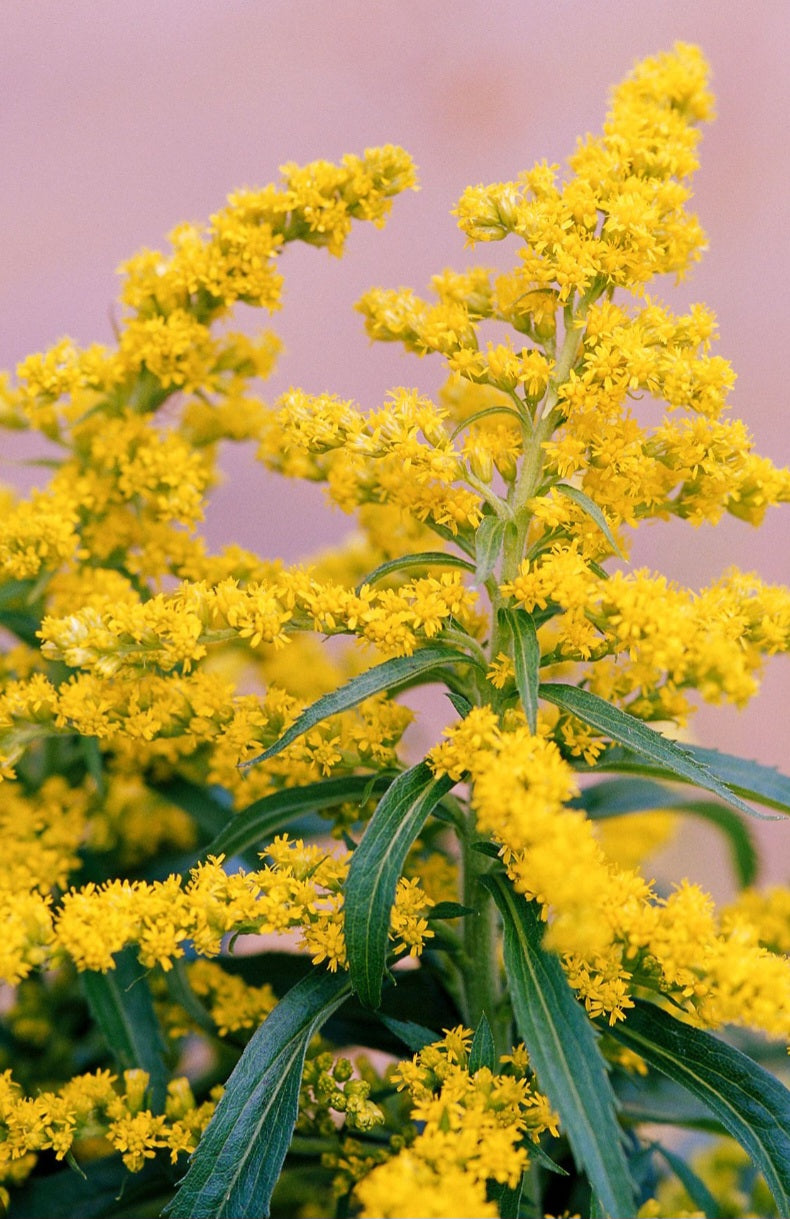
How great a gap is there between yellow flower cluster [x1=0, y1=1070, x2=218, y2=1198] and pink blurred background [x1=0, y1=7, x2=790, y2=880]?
6.12 ft

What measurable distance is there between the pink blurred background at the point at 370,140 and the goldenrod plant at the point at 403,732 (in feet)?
4.80

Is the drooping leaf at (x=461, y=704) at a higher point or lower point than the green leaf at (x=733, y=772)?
lower

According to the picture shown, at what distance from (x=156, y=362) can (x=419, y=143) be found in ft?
5.89

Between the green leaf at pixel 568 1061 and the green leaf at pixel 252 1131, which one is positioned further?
the green leaf at pixel 252 1131

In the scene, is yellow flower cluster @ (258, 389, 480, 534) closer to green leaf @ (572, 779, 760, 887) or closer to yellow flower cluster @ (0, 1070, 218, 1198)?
green leaf @ (572, 779, 760, 887)

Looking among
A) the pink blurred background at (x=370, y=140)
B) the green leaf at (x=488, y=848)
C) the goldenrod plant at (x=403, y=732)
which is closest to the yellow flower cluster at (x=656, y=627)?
the goldenrod plant at (x=403, y=732)

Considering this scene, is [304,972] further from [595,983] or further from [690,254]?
[690,254]

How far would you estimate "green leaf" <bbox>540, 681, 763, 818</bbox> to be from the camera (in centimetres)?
80

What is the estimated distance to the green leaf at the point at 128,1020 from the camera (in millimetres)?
1072

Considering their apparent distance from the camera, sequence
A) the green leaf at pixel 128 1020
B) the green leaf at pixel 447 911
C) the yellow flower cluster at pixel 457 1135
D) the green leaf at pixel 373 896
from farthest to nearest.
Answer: the green leaf at pixel 128 1020 < the green leaf at pixel 447 911 < the green leaf at pixel 373 896 < the yellow flower cluster at pixel 457 1135

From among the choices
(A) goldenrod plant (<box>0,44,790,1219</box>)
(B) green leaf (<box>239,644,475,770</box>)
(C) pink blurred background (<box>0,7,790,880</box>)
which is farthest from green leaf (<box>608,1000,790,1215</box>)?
(C) pink blurred background (<box>0,7,790,880</box>)

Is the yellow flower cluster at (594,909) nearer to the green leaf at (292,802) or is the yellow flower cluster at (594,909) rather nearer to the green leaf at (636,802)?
the green leaf at (292,802)

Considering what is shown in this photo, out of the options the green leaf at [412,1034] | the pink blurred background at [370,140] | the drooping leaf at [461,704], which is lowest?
the green leaf at [412,1034]

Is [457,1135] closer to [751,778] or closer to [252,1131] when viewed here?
[252,1131]
